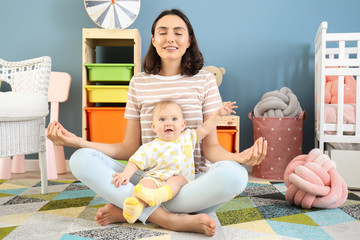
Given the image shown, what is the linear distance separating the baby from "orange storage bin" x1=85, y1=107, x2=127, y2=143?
991mm

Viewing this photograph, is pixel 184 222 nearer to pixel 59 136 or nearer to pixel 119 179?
pixel 119 179

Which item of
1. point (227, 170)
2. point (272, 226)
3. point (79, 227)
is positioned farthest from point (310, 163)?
point (79, 227)

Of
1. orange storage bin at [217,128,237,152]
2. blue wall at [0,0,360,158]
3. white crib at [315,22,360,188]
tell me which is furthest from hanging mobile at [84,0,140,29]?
white crib at [315,22,360,188]

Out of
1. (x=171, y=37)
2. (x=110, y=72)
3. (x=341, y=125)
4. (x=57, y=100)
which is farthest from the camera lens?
(x=57, y=100)

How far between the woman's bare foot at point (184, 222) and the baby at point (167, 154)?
0.07 meters

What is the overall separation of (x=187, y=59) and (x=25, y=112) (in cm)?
73

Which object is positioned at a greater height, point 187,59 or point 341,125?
point 187,59

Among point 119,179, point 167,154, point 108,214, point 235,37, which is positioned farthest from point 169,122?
point 235,37

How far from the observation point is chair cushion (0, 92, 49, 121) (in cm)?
138

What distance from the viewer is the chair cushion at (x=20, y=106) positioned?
138cm

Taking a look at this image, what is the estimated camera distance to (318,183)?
4.42 ft

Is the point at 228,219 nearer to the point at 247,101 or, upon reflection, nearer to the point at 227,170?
the point at 227,170

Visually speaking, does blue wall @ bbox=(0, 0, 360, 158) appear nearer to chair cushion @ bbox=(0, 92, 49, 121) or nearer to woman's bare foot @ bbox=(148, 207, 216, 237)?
chair cushion @ bbox=(0, 92, 49, 121)

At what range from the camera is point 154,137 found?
1.26 meters
